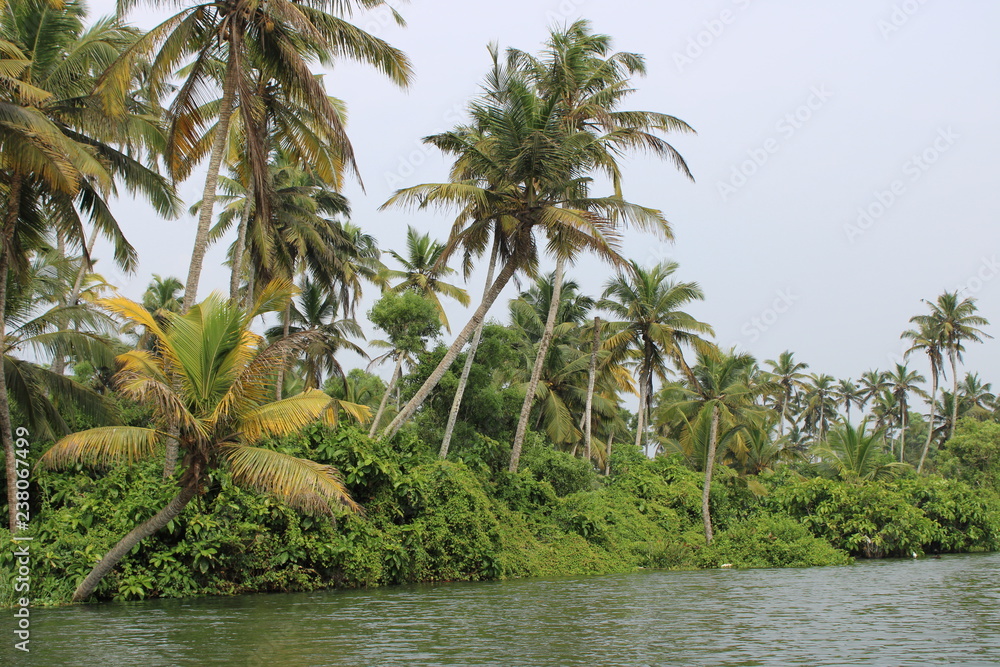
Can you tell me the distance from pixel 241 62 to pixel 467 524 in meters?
10.8

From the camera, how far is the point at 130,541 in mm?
12852

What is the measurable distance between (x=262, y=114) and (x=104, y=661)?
12456 mm

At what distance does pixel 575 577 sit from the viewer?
836 inches

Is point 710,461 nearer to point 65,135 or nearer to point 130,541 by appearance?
point 130,541

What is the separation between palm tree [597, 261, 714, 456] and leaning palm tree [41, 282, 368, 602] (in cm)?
2204

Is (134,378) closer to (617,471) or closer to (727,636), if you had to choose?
(727,636)

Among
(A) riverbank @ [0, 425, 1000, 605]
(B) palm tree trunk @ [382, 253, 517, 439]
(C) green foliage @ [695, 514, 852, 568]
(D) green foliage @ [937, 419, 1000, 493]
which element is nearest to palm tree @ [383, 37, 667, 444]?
(B) palm tree trunk @ [382, 253, 517, 439]

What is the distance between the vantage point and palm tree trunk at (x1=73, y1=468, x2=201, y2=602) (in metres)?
12.2

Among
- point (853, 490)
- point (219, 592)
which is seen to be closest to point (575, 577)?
point (219, 592)

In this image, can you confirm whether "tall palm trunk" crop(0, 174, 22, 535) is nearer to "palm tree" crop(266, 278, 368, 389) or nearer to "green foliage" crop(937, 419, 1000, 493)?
"palm tree" crop(266, 278, 368, 389)

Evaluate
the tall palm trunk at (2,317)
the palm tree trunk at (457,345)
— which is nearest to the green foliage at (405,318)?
the palm tree trunk at (457,345)

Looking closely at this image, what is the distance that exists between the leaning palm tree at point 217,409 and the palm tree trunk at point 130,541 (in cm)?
22

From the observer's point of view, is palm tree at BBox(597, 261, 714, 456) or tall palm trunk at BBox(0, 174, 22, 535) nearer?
tall palm trunk at BBox(0, 174, 22, 535)

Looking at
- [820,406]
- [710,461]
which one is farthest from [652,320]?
[820,406]
